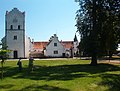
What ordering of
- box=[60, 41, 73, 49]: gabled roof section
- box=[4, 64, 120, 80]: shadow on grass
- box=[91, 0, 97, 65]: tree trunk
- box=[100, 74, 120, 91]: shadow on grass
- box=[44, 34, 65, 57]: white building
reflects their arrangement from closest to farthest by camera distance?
box=[100, 74, 120, 91]: shadow on grass
box=[4, 64, 120, 80]: shadow on grass
box=[91, 0, 97, 65]: tree trunk
box=[44, 34, 65, 57]: white building
box=[60, 41, 73, 49]: gabled roof section

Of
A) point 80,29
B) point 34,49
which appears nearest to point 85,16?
point 80,29

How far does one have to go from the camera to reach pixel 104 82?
24.2m

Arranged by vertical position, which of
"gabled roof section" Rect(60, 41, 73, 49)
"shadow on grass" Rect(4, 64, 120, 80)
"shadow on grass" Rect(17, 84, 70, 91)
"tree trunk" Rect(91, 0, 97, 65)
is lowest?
"shadow on grass" Rect(17, 84, 70, 91)

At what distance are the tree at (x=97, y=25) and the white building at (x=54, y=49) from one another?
4930cm

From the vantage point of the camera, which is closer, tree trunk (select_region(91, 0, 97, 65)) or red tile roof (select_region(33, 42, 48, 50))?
tree trunk (select_region(91, 0, 97, 65))

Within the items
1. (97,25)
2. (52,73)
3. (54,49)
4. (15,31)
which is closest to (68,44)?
(54,49)

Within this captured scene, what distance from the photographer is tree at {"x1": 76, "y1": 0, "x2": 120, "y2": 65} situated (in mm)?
44688

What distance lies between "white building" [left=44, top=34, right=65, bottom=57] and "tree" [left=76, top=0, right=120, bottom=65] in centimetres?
4930

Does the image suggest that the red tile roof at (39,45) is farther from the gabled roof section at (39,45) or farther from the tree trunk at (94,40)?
the tree trunk at (94,40)

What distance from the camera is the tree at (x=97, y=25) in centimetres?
4469

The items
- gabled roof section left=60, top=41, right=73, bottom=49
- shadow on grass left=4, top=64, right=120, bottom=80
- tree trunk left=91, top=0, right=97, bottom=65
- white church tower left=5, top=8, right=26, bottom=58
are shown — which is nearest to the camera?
shadow on grass left=4, top=64, right=120, bottom=80

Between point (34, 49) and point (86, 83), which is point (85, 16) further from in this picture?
point (34, 49)

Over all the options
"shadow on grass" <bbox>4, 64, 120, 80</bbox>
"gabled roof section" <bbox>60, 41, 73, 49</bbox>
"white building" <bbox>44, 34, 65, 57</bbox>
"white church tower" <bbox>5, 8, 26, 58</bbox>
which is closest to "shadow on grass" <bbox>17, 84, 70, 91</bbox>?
"shadow on grass" <bbox>4, 64, 120, 80</bbox>

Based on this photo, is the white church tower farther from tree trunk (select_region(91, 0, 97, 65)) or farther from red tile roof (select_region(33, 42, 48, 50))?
tree trunk (select_region(91, 0, 97, 65))
